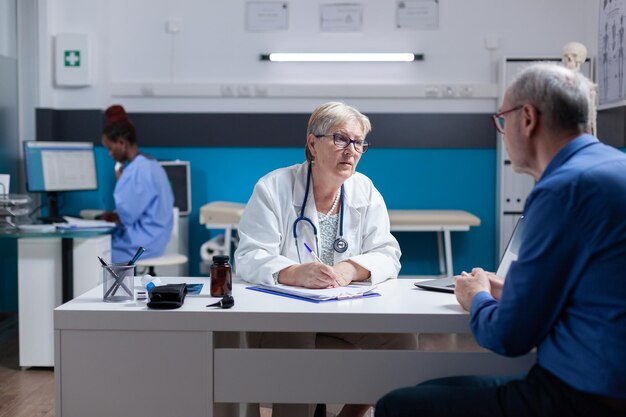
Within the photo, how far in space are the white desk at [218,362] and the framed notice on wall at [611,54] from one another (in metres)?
2.84

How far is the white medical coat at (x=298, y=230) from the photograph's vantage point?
7.69ft

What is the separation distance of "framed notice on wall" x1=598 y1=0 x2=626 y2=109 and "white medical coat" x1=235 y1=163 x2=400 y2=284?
219 cm

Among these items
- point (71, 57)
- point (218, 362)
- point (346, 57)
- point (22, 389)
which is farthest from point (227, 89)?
point (218, 362)

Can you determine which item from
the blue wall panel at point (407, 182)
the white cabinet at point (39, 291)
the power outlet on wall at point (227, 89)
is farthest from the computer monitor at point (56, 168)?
the power outlet on wall at point (227, 89)

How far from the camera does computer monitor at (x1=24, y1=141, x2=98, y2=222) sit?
4.53m

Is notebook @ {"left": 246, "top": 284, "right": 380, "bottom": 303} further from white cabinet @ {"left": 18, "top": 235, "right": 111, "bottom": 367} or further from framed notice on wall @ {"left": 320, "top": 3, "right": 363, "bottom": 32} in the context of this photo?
framed notice on wall @ {"left": 320, "top": 3, "right": 363, "bottom": 32}

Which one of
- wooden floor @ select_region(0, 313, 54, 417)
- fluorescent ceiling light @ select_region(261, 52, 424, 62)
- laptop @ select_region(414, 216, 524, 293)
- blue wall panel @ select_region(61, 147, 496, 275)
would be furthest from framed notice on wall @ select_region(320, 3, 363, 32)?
laptop @ select_region(414, 216, 524, 293)

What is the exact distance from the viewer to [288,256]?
2.49m

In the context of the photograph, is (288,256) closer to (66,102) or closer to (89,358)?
(89,358)

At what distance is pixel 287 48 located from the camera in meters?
5.58

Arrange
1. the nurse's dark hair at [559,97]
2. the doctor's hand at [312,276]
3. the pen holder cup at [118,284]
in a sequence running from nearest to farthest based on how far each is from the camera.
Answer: the nurse's dark hair at [559,97]
the pen holder cup at [118,284]
the doctor's hand at [312,276]

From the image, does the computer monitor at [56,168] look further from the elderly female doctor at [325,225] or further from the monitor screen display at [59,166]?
the elderly female doctor at [325,225]

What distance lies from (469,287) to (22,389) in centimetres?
248

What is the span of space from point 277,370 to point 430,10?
4173mm
